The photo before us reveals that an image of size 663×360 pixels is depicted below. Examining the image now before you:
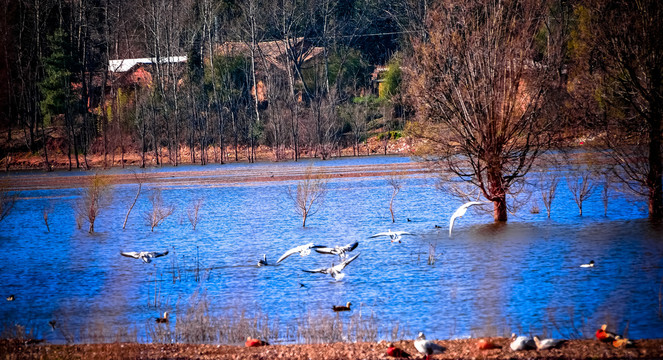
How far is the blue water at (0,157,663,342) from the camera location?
14.8 m

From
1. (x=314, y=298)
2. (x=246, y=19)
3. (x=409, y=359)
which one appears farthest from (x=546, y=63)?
(x=246, y=19)

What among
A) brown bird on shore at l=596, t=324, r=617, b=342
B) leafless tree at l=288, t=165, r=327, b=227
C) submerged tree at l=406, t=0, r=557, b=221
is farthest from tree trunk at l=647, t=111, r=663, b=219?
brown bird on shore at l=596, t=324, r=617, b=342

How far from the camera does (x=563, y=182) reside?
41.7 meters

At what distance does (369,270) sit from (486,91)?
796 cm

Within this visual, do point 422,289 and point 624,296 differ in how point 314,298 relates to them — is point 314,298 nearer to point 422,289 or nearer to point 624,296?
point 422,289

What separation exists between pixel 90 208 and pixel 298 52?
49077 millimetres

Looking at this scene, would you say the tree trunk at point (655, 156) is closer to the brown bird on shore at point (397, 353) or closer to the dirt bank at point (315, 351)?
the dirt bank at point (315, 351)

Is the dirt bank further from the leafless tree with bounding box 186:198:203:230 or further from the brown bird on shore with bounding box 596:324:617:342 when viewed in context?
the leafless tree with bounding box 186:198:203:230

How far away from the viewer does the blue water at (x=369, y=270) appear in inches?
584

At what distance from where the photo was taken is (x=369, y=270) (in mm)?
20172

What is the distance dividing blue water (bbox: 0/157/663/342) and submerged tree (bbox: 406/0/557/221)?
8.70ft

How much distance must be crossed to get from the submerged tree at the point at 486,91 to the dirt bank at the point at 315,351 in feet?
44.6

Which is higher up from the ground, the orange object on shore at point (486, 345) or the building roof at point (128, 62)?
the building roof at point (128, 62)

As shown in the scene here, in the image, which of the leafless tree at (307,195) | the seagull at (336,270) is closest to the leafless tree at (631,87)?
the seagull at (336,270)
